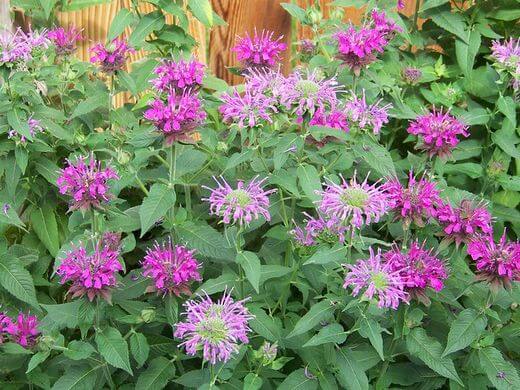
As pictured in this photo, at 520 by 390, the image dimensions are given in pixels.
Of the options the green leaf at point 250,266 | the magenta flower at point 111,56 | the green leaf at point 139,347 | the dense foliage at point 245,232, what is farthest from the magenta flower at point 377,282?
the magenta flower at point 111,56

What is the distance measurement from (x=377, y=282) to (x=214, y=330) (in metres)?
0.43

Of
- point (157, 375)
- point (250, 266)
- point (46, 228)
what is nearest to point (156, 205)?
point (250, 266)

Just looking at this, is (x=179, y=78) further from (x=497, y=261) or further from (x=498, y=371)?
(x=498, y=371)

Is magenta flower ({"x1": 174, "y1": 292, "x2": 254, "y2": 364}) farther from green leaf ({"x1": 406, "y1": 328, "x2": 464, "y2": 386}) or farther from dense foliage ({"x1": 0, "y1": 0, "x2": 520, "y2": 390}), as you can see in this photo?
green leaf ({"x1": 406, "y1": 328, "x2": 464, "y2": 386})

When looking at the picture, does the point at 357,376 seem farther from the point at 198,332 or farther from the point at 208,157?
the point at 208,157

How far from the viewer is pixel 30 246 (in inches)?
117

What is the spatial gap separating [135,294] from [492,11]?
2.04 m

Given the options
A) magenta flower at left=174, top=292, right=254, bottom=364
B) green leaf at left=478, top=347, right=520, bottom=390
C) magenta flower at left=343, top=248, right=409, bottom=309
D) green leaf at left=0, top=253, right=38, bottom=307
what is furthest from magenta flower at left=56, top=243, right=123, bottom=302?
green leaf at left=478, top=347, right=520, bottom=390

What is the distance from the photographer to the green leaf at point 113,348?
2.16 metres

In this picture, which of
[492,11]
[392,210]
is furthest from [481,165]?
[392,210]

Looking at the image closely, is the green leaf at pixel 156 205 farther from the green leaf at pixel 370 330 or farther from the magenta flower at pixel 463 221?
the magenta flower at pixel 463 221

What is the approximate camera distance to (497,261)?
2.20 m

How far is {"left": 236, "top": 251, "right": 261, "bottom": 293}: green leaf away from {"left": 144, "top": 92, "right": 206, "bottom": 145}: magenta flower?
0.35m

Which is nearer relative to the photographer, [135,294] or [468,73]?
[135,294]
